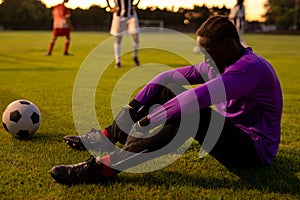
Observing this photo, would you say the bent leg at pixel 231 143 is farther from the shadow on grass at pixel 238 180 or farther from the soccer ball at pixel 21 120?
the soccer ball at pixel 21 120

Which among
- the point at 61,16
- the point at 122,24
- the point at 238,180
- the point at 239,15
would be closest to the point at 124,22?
the point at 122,24

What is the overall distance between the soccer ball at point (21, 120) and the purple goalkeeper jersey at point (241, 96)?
4.24ft

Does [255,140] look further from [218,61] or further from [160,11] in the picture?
[160,11]

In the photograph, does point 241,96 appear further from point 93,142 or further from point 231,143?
point 93,142

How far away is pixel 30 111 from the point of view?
416cm

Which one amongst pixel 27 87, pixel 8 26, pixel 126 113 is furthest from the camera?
pixel 8 26

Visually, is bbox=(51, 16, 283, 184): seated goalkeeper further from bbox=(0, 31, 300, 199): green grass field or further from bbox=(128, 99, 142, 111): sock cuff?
bbox=(128, 99, 142, 111): sock cuff

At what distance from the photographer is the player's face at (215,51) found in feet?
8.77

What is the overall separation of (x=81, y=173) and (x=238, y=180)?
3.87 ft

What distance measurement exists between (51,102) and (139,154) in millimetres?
3673

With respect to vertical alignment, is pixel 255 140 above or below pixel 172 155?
above

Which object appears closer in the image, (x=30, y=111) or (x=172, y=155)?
(x=172, y=155)

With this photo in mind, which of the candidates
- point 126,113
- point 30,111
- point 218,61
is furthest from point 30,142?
point 218,61

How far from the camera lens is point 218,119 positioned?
2.80 metres
